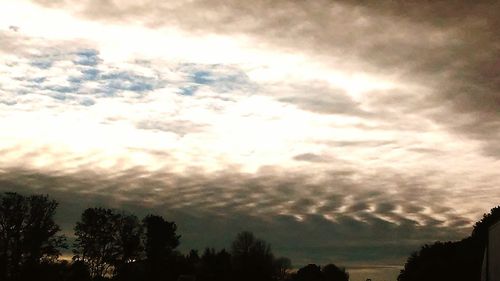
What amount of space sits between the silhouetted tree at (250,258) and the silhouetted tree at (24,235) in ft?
154

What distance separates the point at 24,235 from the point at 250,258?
6639 centimetres

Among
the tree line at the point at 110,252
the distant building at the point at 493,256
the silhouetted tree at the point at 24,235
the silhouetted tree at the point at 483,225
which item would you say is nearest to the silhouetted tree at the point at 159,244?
the tree line at the point at 110,252

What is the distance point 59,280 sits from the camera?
7750 cm

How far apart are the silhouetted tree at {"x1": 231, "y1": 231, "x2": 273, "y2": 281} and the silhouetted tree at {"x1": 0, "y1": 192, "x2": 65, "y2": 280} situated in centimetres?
4684

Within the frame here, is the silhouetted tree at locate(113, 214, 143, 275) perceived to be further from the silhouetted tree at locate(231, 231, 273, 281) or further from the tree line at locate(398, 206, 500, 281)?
the tree line at locate(398, 206, 500, 281)

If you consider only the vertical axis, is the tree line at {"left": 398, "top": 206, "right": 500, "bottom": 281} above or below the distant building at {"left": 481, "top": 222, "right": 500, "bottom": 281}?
above

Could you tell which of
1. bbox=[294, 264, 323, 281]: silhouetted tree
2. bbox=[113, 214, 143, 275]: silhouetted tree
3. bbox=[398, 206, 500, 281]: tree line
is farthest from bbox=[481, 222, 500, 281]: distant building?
bbox=[294, 264, 323, 281]: silhouetted tree

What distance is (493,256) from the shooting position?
865 inches

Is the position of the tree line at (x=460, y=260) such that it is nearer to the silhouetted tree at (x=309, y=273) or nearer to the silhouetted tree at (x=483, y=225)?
the silhouetted tree at (x=483, y=225)

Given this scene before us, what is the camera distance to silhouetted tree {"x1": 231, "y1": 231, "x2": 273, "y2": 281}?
385 feet

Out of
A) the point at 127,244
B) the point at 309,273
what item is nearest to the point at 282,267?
the point at 309,273

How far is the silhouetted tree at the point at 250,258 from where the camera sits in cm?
11723

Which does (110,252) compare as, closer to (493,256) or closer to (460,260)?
(460,260)

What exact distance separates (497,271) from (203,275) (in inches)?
3696
